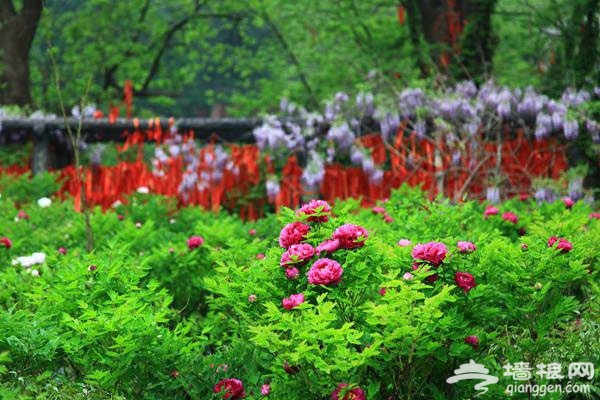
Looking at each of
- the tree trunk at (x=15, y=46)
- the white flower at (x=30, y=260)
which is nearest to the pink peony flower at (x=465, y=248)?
the white flower at (x=30, y=260)

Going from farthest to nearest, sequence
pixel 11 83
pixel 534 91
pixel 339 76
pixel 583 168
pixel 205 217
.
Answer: pixel 339 76, pixel 11 83, pixel 534 91, pixel 583 168, pixel 205 217

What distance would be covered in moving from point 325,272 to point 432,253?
1.68 feet

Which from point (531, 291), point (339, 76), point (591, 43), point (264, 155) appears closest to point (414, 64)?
point (339, 76)

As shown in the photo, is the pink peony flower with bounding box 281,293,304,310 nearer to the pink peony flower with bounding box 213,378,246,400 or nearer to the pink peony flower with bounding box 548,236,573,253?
the pink peony flower with bounding box 213,378,246,400

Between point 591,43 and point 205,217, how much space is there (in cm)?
492

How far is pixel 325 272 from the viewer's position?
3336 mm

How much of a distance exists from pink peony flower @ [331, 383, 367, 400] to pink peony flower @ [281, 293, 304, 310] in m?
0.40

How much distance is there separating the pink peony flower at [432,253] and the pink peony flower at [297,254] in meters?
0.48

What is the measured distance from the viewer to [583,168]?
8820 mm

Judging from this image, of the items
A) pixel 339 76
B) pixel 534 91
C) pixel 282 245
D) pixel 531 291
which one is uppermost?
pixel 282 245

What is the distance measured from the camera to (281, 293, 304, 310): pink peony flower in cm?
336

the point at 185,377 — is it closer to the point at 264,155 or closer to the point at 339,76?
the point at 264,155

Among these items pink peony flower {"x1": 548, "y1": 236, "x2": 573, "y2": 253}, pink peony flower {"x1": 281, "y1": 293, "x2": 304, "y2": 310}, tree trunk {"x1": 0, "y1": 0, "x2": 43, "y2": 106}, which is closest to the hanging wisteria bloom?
pink peony flower {"x1": 548, "y1": 236, "x2": 573, "y2": 253}

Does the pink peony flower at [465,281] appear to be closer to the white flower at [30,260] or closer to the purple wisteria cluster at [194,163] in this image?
the white flower at [30,260]
